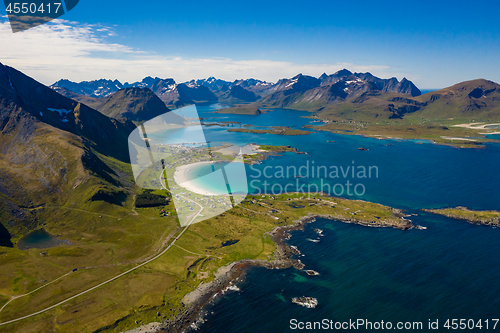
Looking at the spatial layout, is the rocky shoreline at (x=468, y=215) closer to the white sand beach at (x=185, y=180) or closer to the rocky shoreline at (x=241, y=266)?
the rocky shoreline at (x=241, y=266)

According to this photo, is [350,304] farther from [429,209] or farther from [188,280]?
[429,209]

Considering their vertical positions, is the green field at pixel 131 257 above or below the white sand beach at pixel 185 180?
below

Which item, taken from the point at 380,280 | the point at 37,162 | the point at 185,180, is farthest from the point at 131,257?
the point at 37,162

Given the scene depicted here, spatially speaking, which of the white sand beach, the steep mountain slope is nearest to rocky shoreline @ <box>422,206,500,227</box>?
the white sand beach

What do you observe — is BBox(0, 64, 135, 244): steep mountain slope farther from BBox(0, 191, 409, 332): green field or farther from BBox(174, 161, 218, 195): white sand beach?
BBox(174, 161, 218, 195): white sand beach

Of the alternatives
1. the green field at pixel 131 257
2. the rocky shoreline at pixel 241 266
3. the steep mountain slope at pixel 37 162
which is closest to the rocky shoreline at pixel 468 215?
the rocky shoreline at pixel 241 266

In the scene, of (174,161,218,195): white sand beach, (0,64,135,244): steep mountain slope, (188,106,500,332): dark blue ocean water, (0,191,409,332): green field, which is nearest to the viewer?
(0,191,409,332): green field
